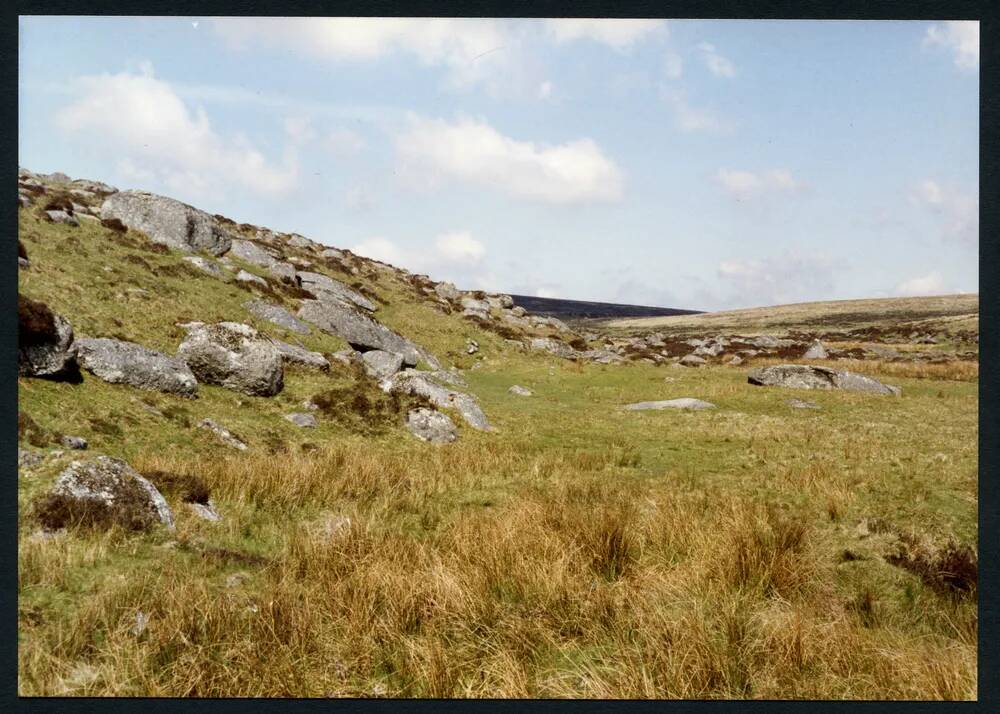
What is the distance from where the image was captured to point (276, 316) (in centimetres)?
2741

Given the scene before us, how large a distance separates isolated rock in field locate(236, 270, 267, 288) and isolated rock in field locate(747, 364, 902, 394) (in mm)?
32659

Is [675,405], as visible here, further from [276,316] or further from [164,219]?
[164,219]

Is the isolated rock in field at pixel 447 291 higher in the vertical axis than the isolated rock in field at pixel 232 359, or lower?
higher

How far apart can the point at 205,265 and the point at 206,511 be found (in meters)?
28.0

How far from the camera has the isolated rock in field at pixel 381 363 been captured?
25.8m

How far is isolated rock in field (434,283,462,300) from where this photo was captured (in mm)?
68562

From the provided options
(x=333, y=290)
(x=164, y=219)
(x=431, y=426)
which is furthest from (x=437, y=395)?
(x=164, y=219)

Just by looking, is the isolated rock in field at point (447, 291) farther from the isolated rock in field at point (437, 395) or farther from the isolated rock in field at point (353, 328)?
the isolated rock in field at point (437, 395)

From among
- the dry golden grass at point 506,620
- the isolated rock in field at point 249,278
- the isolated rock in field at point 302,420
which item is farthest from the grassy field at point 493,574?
the isolated rock in field at point 249,278

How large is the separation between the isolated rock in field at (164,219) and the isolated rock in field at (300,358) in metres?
18.3

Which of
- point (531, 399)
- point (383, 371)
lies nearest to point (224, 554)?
point (383, 371)

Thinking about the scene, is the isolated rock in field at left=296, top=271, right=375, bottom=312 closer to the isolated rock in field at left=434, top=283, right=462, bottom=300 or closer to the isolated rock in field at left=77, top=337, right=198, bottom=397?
the isolated rock in field at left=434, top=283, right=462, bottom=300

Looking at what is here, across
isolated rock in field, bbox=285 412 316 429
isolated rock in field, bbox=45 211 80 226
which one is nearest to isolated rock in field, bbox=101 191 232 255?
isolated rock in field, bbox=45 211 80 226

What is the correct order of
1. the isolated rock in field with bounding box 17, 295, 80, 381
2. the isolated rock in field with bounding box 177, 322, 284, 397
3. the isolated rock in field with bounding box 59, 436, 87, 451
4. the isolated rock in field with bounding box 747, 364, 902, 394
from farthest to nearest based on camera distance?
the isolated rock in field with bounding box 747, 364, 902, 394, the isolated rock in field with bounding box 177, 322, 284, 397, the isolated rock in field with bounding box 17, 295, 80, 381, the isolated rock in field with bounding box 59, 436, 87, 451
